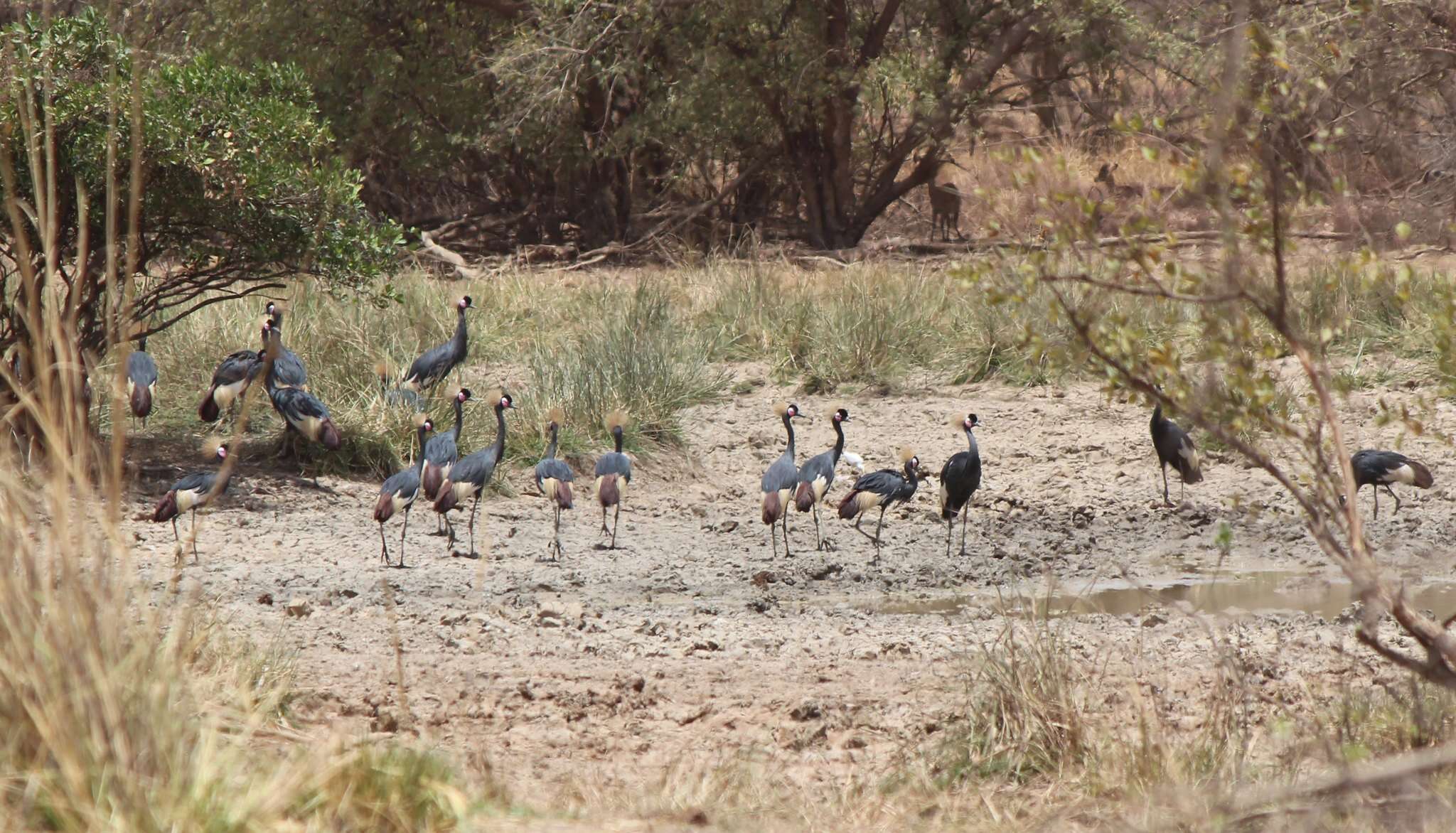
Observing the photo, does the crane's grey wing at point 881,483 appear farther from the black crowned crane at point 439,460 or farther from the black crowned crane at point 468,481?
the black crowned crane at point 439,460

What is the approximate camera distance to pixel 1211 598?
24.8 feet

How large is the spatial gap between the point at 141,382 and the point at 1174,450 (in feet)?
20.0

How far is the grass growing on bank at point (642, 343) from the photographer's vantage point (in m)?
10.2

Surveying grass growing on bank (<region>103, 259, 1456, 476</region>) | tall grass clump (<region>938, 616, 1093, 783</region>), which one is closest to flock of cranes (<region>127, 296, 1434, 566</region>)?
grass growing on bank (<region>103, 259, 1456, 476</region>)

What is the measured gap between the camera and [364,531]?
8625mm

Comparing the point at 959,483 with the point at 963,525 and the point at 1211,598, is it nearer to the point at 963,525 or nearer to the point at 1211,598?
the point at 963,525

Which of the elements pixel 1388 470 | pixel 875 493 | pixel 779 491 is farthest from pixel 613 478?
pixel 1388 470

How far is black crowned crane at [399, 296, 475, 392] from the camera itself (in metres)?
10.3

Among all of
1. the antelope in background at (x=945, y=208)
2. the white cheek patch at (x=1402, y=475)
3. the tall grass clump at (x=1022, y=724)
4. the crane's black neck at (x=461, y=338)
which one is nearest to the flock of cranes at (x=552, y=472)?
the white cheek patch at (x=1402, y=475)

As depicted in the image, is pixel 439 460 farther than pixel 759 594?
Yes

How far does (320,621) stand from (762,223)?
1381 centimetres

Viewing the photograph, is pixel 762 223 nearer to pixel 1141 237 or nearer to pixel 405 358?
pixel 405 358

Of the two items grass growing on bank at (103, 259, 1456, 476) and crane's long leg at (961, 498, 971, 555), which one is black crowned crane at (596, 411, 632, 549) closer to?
grass growing on bank at (103, 259, 1456, 476)

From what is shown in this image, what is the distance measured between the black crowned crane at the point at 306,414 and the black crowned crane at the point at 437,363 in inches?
47.7
